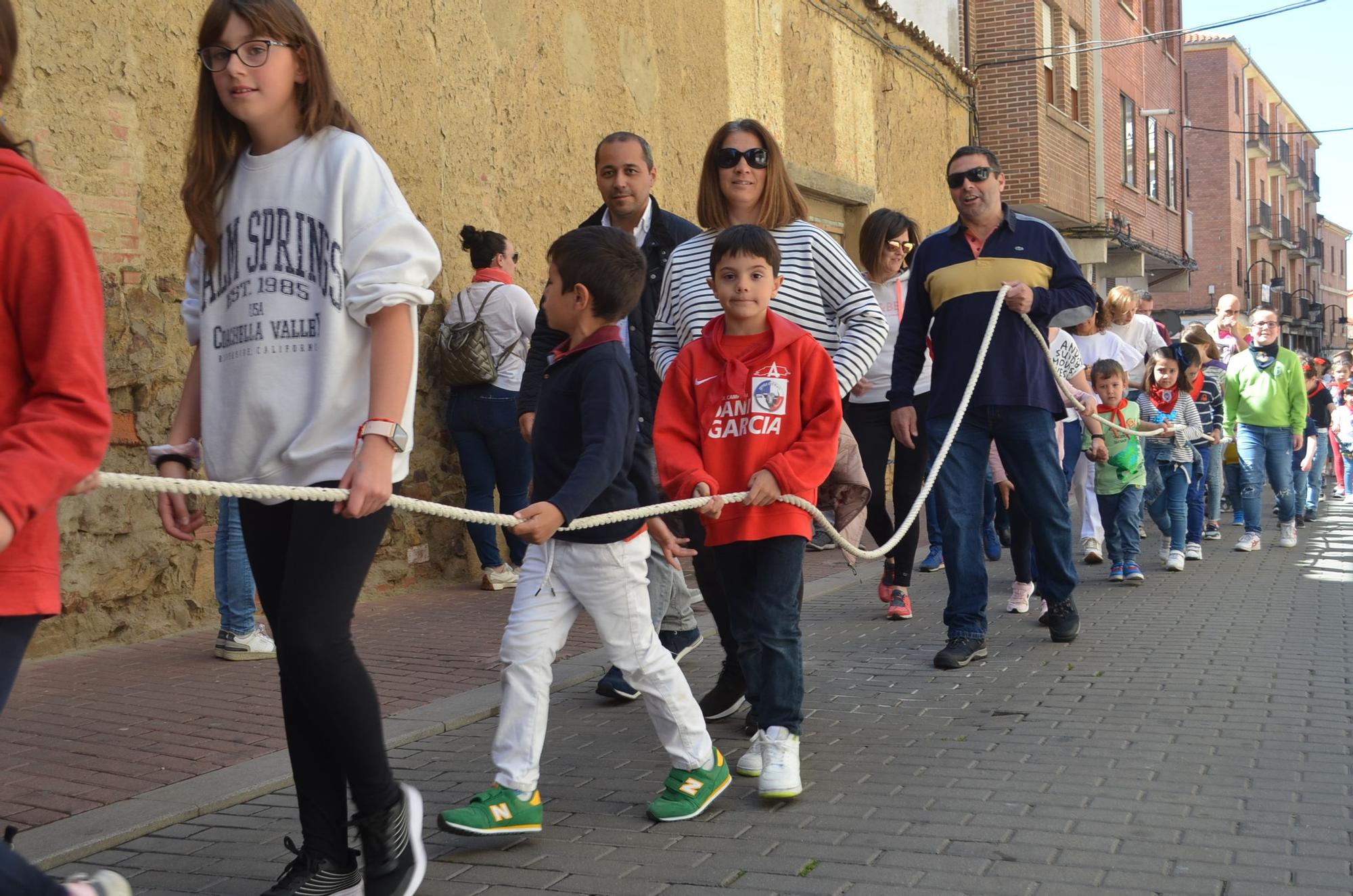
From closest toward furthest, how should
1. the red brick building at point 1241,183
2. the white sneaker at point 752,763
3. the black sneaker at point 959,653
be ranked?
1. the white sneaker at point 752,763
2. the black sneaker at point 959,653
3. the red brick building at point 1241,183

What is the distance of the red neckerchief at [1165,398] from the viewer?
10547 millimetres

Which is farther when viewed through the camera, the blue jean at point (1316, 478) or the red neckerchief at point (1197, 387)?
the blue jean at point (1316, 478)

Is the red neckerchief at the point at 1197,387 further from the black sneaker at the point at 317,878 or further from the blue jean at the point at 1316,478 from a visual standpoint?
the black sneaker at the point at 317,878

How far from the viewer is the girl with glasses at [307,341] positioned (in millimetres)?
2926

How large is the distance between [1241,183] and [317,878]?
68262mm

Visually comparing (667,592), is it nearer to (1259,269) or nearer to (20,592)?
(20,592)

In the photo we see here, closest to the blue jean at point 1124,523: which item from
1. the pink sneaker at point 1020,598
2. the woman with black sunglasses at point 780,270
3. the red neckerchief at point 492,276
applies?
the pink sneaker at point 1020,598

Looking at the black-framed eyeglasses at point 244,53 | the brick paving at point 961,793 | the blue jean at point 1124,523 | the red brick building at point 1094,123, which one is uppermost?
the red brick building at point 1094,123

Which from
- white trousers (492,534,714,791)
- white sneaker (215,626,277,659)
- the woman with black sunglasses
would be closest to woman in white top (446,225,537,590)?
white sneaker (215,626,277,659)

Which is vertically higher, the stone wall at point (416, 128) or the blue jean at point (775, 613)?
the stone wall at point (416, 128)

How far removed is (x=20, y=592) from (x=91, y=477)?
0.66 ft

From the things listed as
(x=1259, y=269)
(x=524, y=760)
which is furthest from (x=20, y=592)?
(x=1259, y=269)

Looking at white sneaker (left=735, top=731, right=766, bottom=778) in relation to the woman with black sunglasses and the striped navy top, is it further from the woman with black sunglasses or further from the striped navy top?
the striped navy top

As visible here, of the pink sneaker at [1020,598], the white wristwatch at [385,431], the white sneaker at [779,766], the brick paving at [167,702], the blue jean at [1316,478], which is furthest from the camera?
the blue jean at [1316,478]
